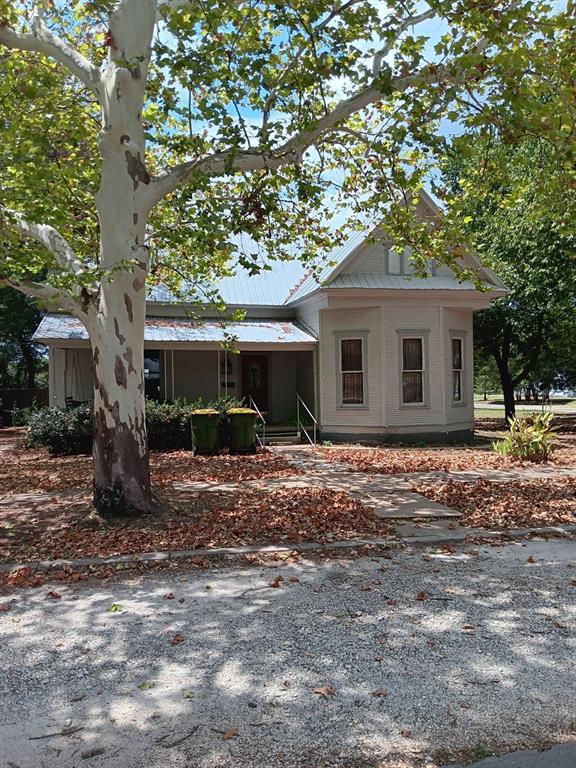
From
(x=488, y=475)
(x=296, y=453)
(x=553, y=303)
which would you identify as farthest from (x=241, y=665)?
(x=553, y=303)

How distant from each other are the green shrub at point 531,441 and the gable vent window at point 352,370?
4.84 metres

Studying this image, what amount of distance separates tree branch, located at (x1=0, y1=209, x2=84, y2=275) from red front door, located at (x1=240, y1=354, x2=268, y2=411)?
36.7 ft

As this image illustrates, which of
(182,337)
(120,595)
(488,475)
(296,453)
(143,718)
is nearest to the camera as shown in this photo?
(143,718)

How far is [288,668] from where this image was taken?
12.2ft

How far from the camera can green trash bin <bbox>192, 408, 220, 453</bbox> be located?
46.5 feet

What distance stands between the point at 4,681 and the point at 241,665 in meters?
1.46

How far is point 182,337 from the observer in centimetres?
1650

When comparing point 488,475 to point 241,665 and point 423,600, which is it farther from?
point 241,665

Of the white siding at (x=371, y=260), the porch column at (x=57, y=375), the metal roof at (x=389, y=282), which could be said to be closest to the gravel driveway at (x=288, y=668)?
the metal roof at (x=389, y=282)

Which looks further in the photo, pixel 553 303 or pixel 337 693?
pixel 553 303

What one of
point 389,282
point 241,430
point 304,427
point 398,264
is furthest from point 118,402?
point 398,264

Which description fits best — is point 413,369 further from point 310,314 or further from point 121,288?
point 121,288

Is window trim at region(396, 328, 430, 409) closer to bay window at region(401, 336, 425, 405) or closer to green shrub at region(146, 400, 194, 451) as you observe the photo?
bay window at region(401, 336, 425, 405)

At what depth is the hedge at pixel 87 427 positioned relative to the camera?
1423 centimetres
